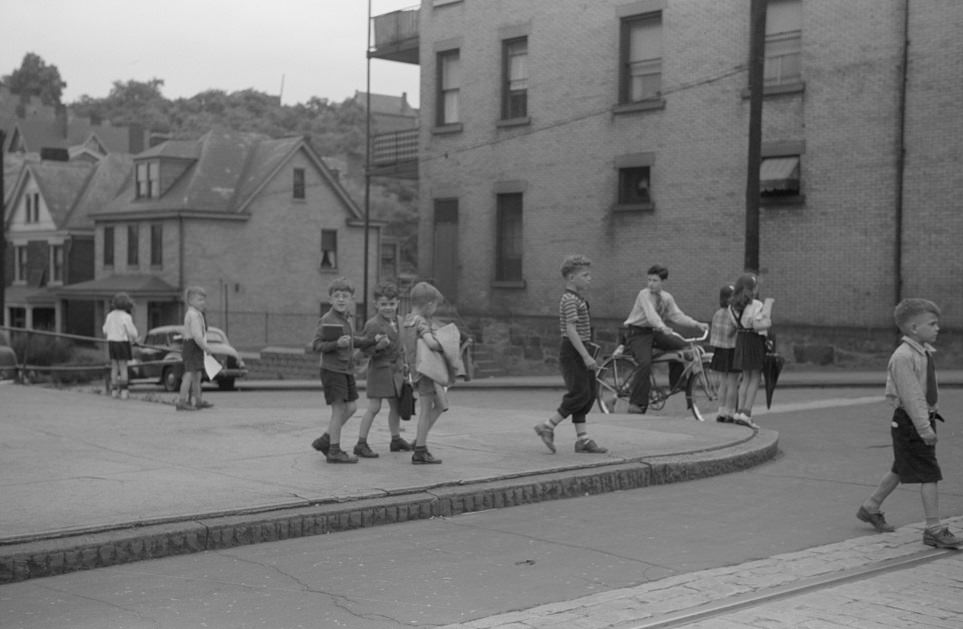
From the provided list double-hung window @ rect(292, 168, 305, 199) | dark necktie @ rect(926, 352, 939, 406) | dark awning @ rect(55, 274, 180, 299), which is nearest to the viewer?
dark necktie @ rect(926, 352, 939, 406)

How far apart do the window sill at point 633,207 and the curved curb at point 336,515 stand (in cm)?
1785

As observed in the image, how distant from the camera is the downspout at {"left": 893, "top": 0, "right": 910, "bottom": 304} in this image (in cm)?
2411

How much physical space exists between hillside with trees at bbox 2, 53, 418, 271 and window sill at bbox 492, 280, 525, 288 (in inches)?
1041

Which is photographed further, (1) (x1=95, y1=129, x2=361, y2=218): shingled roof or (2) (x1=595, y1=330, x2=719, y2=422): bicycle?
(1) (x1=95, y1=129, x2=361, y2=218): shingled roof

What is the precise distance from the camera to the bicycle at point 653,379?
14883 mm

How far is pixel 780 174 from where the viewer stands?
26.0m

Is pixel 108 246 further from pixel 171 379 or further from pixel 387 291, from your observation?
pixel 387 291

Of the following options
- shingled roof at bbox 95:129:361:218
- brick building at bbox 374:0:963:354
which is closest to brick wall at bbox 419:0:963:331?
brick building at bbox 374:0:963:354

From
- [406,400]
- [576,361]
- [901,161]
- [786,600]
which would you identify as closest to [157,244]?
[901,161]

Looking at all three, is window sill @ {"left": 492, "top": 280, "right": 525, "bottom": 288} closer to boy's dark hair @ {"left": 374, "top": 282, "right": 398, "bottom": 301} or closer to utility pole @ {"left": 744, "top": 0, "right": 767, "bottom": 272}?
utility pole @ {"left": 744, "top": 0, "right": 767, "bottom": 272}

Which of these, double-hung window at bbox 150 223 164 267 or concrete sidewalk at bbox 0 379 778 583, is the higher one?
double-hung window at bbox 150 223 164 267

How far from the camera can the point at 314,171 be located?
5394cm

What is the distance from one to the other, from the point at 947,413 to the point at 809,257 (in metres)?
10.2

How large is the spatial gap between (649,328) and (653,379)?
103cm
